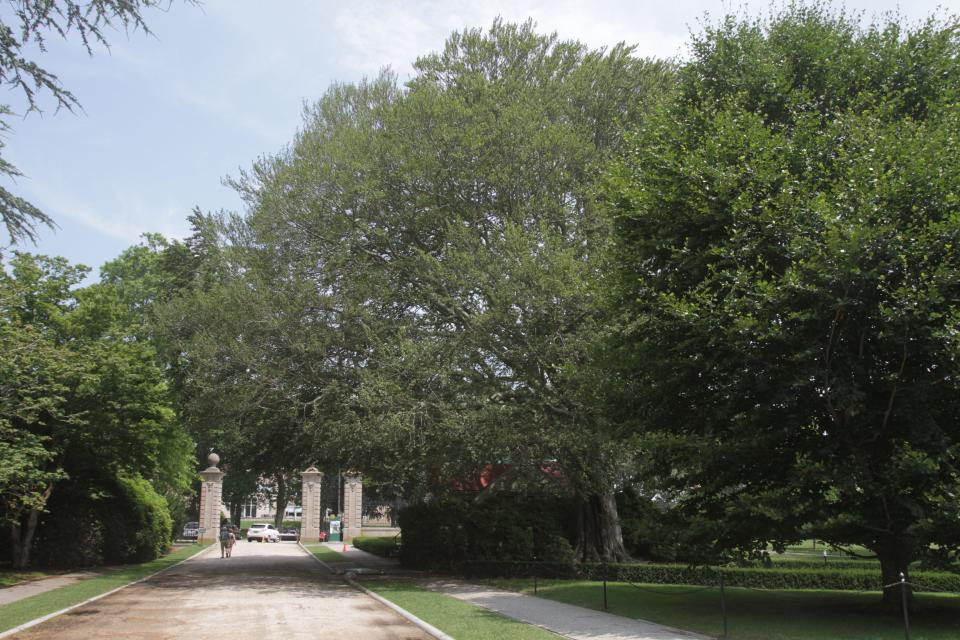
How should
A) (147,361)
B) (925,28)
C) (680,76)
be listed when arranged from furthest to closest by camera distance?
(147,361), (680,76), (925,28)

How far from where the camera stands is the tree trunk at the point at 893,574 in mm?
13875

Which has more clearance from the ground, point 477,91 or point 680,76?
point 477,91

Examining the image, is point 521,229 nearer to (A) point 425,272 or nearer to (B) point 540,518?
(A) point 425,272

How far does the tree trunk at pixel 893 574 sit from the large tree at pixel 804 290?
0.05 meters

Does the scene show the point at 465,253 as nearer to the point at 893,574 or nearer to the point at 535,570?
the point at 535,570

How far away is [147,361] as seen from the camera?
27.1m

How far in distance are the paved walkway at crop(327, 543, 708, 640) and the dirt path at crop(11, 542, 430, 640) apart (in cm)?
239

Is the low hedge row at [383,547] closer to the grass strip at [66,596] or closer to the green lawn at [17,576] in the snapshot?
the grass strip at [66,596]

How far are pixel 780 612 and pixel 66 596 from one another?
52.4 feet

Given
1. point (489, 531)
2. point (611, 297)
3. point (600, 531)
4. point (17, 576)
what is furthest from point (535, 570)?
point (17, 576)

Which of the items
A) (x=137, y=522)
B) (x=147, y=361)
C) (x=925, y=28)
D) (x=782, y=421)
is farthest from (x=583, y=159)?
(x=137, y=522)

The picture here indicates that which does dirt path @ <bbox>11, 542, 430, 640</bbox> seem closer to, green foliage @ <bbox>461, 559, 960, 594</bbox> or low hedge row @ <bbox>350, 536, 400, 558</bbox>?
green foliage @ <bbox>461, 559, 960, 594</bbox>

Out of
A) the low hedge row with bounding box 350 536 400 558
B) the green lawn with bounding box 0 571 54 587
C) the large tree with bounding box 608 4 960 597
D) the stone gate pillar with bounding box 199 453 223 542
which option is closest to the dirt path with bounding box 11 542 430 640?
the green lawn with bounding box 0 571 54 587

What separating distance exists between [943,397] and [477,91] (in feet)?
53.9
